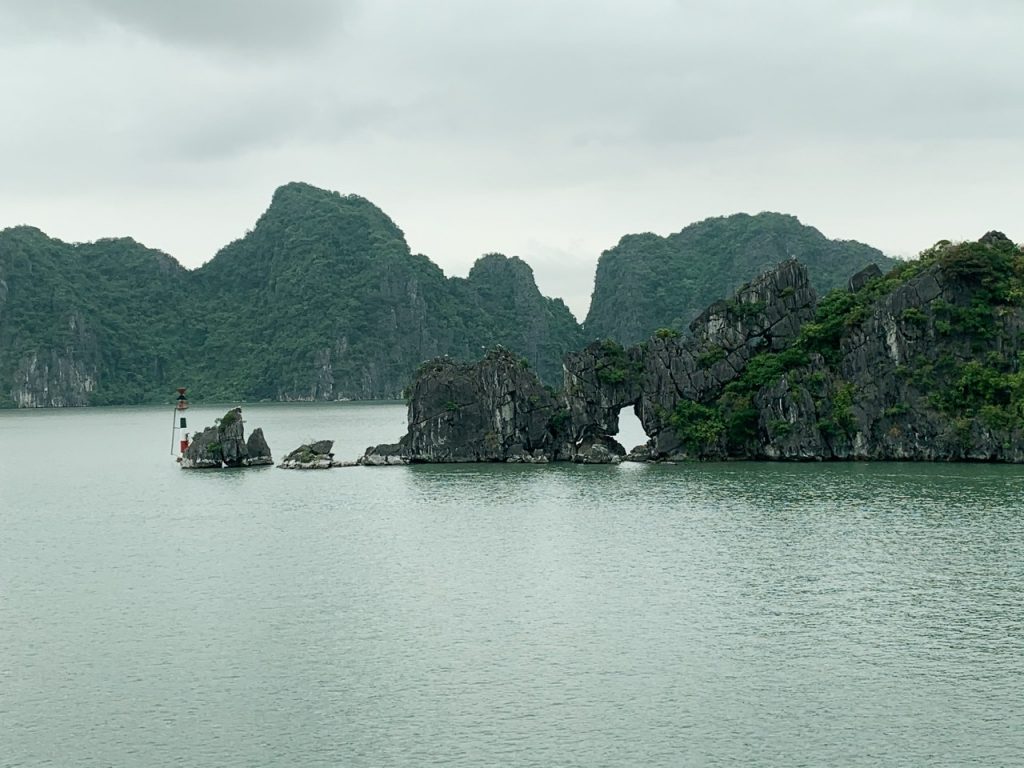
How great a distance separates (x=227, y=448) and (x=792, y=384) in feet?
138

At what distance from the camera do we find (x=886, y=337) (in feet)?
272

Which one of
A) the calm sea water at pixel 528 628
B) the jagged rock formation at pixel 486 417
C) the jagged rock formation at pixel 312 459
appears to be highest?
the jagged rock formation at pixel 486 417

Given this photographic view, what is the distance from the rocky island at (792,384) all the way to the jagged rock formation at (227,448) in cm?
837

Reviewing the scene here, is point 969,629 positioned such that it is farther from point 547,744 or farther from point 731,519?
point 731,519

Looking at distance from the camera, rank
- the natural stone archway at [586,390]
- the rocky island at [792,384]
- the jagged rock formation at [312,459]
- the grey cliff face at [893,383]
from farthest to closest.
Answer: the jagged rock formation at [312,459] → the natural stone archway at [586,390] → the grey cliff face at [893,383] → the rocky island at [792,384]

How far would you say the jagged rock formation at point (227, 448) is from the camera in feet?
297

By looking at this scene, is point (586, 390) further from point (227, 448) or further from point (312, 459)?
point (227, 448)

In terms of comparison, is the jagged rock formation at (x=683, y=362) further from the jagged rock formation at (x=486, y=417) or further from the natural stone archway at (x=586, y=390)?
the jagged rock formation at (x=486, y=417)

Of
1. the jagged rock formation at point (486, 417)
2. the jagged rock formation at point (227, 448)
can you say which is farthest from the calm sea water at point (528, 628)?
the jagged rock formation at point (227, 448)

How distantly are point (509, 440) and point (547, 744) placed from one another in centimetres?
6002

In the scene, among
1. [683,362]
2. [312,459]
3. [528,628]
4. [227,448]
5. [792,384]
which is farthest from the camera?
[227,448]

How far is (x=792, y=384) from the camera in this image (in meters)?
82.6

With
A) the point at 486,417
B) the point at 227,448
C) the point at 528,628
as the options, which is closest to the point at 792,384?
the point at 486,417

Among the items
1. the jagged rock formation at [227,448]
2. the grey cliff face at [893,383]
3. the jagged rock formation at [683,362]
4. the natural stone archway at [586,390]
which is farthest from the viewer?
the jagged rock formation at [227,448]
